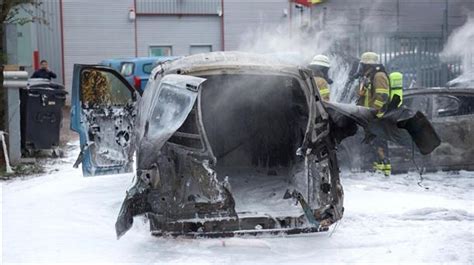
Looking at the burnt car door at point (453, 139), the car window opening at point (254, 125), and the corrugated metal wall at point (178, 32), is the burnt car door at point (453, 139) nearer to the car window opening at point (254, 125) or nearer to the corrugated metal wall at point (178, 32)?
the car window opening at point (254, 125)

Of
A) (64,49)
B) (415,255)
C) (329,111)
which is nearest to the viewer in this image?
(415,255)

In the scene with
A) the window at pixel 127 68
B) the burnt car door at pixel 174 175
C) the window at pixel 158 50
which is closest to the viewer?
the burnt car door at pixel 174 175

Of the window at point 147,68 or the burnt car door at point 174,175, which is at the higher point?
the window at point 147,68

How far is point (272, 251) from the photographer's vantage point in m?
6.52

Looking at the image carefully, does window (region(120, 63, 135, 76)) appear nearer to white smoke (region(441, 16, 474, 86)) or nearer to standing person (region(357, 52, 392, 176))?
white smoke (region(441, 16, 474, 86))

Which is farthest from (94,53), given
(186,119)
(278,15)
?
(186,119)

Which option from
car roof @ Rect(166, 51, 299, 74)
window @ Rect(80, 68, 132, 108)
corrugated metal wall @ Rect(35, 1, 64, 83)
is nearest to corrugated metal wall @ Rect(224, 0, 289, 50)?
corrugated metal wall @ Rect(35, 1, 64, 83)

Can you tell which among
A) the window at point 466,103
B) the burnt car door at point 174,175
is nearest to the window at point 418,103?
the window at point 466,103

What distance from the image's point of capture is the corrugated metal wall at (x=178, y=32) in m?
26.9

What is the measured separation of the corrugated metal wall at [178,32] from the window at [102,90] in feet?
57.1

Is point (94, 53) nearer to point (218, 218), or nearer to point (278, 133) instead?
point (278, 133)

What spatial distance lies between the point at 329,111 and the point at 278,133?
1.48 metres

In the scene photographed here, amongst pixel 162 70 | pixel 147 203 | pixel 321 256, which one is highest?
pixel 162 70

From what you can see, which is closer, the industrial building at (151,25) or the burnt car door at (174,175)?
the burnt car door at (174,175)
